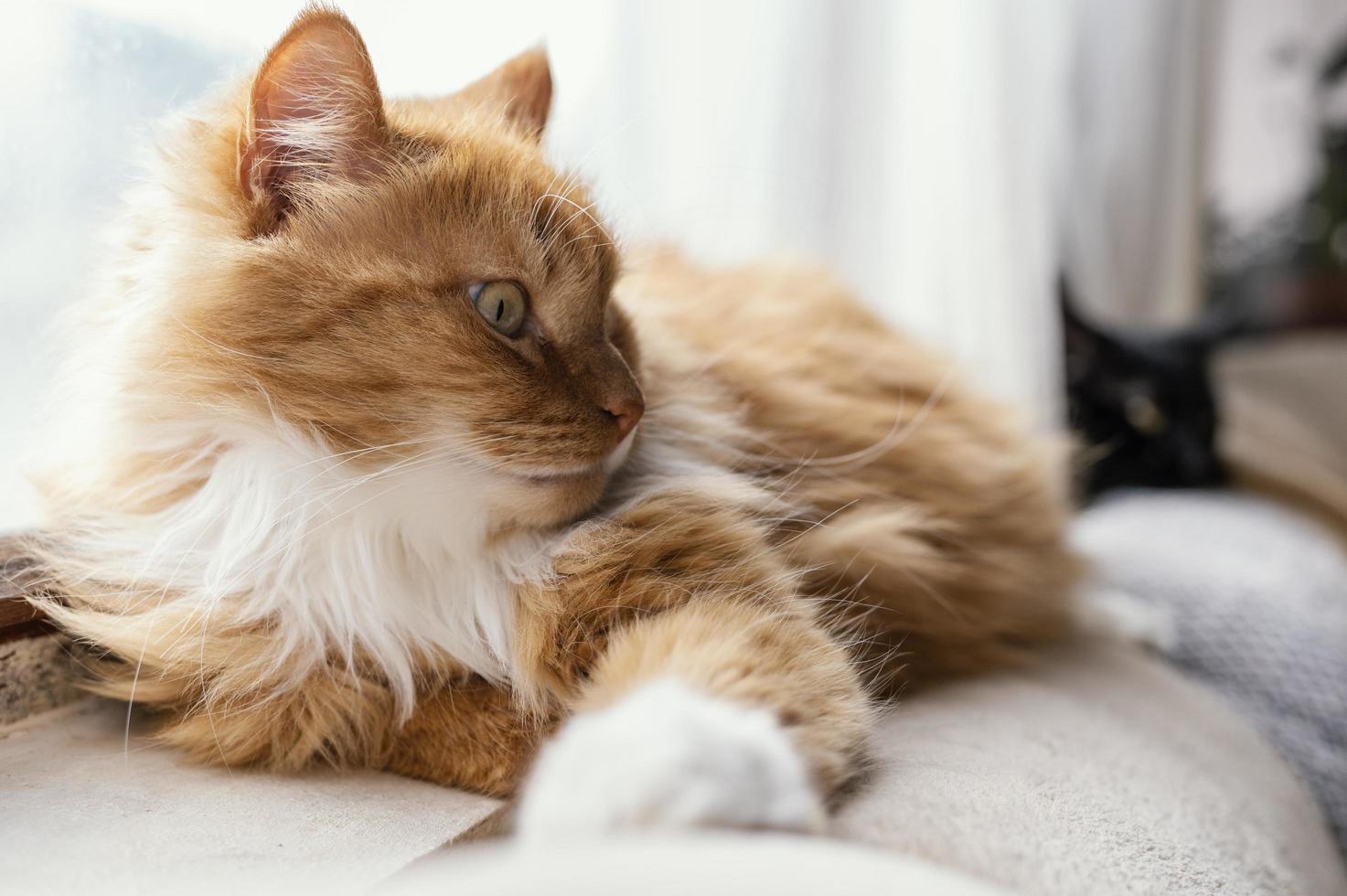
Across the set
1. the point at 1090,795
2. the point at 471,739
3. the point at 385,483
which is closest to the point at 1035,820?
the point at 1090,795

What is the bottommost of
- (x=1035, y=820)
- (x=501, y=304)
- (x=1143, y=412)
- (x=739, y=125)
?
(x=1143, y=412)

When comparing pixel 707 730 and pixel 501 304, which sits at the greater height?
pixel 501 304

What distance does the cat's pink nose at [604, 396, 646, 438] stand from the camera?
92cm

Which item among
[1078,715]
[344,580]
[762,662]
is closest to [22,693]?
[344,580]

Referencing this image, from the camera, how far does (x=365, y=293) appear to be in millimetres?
832

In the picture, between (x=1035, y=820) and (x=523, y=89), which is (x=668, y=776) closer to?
(x=1035, y=820)

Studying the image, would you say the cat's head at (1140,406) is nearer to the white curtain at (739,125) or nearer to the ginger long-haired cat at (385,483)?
the white curtain at (739,125)

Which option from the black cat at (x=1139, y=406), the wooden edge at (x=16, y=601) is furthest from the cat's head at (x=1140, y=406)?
the wooden edge at (x=16, y=601)

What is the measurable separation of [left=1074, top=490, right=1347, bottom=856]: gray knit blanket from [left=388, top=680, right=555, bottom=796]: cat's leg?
2.73 feet

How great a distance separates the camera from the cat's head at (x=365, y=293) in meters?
0.82

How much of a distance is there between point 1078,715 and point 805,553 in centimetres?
37

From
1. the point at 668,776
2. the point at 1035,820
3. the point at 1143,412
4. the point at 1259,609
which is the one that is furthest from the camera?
the point at 1143,412

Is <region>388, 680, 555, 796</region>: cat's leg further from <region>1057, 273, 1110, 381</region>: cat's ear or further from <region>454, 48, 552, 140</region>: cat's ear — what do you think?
<region>1057, 273, 1110, 381</region>: cat's ear

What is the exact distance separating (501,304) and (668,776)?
0.47 m
